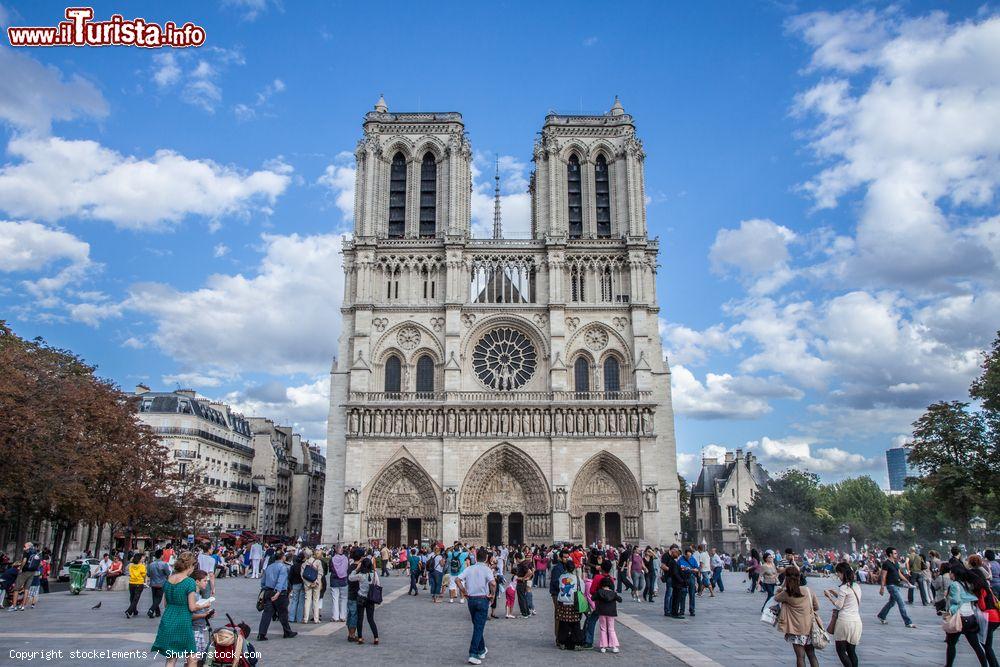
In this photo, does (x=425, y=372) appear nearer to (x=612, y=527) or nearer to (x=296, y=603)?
(x=612, y=527)

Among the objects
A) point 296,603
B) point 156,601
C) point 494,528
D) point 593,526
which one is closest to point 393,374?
point 494,528

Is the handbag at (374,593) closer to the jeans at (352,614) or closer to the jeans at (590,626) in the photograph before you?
the jeans at (352,614)

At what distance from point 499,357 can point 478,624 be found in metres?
33.3

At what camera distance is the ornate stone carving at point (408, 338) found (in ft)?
141

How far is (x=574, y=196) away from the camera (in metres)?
46.9

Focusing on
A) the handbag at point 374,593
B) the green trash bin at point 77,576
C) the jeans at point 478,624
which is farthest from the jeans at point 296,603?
the green trash bin at point 77,576

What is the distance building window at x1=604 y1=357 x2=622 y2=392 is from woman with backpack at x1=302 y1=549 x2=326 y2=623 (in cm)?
2964

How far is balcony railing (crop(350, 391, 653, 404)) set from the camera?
4103 cm

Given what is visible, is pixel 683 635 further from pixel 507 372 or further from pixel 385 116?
pixel 385 116

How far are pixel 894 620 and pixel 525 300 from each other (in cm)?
3009

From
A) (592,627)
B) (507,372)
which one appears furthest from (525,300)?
(592,627)

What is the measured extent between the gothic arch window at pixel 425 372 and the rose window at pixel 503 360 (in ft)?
7.77

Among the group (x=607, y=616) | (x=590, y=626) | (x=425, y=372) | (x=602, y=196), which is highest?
(x=602, y=196)

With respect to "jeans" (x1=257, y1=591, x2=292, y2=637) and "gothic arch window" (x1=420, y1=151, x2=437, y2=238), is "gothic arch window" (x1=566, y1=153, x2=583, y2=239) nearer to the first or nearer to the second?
"gothic arch window" (x1=420, y1=151, x2=437, y2=238)
